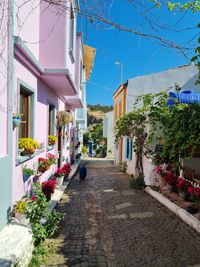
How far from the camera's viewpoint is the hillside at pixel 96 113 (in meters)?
53.8

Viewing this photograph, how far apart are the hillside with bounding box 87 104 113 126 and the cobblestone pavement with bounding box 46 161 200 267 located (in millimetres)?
46120

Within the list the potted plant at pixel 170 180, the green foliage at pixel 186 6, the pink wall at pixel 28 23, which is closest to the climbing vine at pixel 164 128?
the potted plant at pixel 170 180

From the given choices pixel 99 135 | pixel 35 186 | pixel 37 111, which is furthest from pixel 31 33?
pixel 99 135

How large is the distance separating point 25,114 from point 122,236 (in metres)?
3.43

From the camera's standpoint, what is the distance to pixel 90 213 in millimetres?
6477

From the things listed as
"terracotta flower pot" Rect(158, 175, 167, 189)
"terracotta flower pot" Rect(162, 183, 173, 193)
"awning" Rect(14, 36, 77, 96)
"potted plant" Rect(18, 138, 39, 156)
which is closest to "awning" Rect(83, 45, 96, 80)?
"awning" Rect(14, 36, 77, 96)

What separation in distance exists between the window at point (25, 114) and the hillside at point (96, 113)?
47.1 meters

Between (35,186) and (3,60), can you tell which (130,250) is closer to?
(35,186)

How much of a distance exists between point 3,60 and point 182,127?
16.2ft

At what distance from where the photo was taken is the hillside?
53750 mm

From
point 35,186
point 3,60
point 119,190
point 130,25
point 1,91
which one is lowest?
point 119,190

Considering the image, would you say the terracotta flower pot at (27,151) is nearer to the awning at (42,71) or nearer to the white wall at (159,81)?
the awning at (42,71)

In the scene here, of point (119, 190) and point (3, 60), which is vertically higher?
point (3, 60)

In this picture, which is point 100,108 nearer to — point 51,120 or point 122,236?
point 51,120
